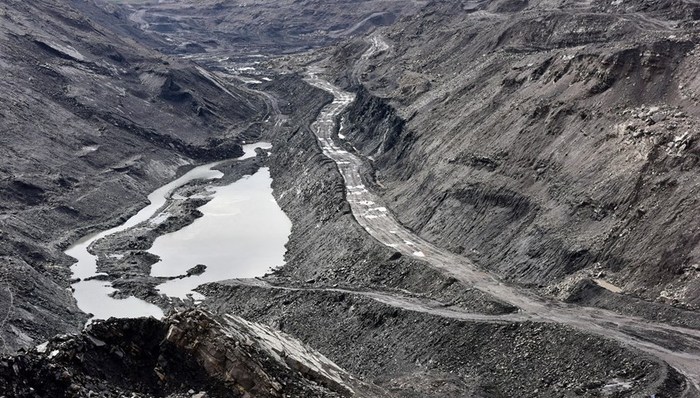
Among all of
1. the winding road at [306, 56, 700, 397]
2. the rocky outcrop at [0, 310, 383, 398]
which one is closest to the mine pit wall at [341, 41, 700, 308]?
the winding road at [306, 56, 700, 397]

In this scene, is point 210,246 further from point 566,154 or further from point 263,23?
point 263,23

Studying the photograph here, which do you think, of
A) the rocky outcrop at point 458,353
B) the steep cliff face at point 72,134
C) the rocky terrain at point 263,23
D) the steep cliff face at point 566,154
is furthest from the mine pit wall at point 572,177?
the rocky terrain at point 263,23

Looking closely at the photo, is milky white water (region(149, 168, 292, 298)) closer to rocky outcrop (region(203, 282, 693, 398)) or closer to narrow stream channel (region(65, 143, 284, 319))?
narrow stream channel (region(65, 143, 284, 319))

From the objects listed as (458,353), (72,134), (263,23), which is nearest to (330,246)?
(458,353)

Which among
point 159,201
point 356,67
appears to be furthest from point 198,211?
point 356,67

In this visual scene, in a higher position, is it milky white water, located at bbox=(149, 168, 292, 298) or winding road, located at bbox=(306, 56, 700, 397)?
milky white water, located at bbox=(149, 168, 292, 298)

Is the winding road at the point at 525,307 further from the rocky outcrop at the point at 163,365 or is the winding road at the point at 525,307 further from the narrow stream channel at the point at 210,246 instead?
the rocky outcrop at the point at 163,365
